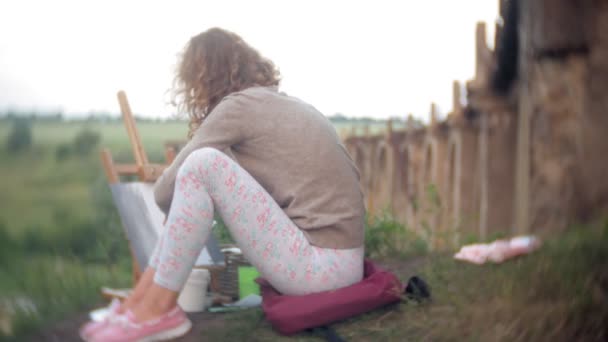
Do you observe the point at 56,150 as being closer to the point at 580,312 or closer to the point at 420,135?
the point at 580,312

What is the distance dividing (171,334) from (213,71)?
1015 millimetres

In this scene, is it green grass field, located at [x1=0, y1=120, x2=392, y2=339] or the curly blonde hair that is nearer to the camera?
green grass field, located at [x1=0, y1=120, x2=392, y2=339]

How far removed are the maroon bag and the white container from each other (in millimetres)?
494

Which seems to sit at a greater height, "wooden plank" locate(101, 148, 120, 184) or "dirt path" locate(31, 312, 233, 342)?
"wooden plank" locate(101, 148, 120, 184)

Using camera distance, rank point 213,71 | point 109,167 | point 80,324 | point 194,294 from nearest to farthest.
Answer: point 213,71 < point 80,324 < point 194,294 < point 109,167

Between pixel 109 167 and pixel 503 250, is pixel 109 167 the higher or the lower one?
the higher one

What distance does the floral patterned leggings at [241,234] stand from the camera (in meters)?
2.56

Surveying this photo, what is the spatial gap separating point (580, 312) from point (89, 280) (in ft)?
7.73

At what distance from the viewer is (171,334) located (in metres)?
2.68

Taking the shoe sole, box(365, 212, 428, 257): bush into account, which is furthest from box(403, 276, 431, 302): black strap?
box(365, 212, 428, 257): bush

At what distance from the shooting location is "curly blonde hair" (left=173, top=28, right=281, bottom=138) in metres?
2.89

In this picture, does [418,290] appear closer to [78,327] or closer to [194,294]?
[194,294]

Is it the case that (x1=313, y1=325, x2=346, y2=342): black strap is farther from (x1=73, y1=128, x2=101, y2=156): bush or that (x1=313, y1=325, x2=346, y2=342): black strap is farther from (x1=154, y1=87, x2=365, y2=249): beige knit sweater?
(x1=73, y1=128, x2=101, y2=156): bush

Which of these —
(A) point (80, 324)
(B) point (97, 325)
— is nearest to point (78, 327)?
(A) point (80, 324)
